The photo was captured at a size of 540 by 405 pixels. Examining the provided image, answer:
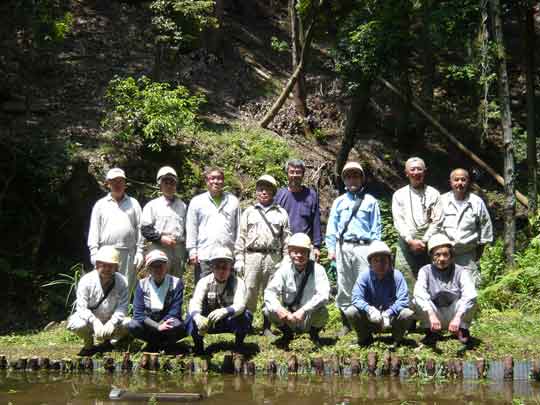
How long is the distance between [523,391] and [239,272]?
332 centimetres

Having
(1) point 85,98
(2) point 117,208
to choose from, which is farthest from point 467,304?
(1) point 85,98

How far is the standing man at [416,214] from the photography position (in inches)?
324

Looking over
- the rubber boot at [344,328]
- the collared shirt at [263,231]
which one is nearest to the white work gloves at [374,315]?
the rubber boot at [344,328]

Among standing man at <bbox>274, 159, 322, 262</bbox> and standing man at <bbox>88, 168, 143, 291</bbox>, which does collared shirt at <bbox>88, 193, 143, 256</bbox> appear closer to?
standing man at <bbox>88, 168, 143, 291</bbox>

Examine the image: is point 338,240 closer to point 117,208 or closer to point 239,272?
point 239,272

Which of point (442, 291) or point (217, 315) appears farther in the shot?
point (442, 291)

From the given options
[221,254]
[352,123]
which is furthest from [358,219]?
[352,123]

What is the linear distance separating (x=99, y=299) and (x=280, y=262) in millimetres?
2078

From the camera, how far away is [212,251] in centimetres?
830

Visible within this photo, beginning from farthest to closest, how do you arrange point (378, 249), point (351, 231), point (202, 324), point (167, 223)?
point (167, 223), point (351, 231), point (378, 249), point (202, 324)

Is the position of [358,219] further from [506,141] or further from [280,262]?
[506,141]

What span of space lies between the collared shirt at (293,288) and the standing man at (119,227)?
1.79 metres

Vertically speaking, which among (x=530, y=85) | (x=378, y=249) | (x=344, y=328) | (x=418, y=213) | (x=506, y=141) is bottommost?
(x=344, y=328)

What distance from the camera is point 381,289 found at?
25.5 ft
